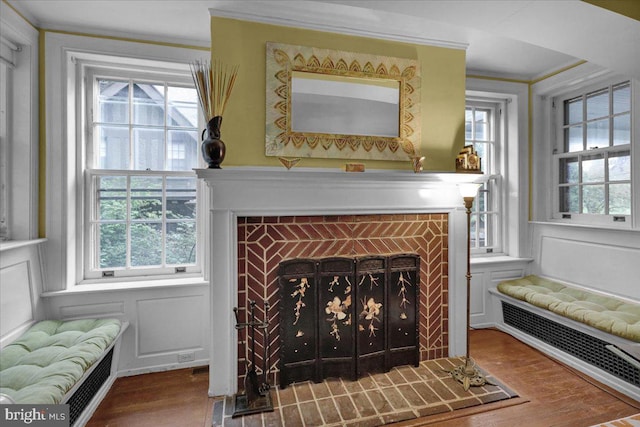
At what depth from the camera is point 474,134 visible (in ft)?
12.0

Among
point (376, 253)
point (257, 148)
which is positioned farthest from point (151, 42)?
point (376, 253)

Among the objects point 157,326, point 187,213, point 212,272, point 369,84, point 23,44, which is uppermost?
point 23,44

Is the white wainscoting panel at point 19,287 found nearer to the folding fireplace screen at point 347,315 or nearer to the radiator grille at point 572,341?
the folding fireplace screen at point 347,315

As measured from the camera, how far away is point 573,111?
3387mm

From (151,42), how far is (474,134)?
10.9 feet

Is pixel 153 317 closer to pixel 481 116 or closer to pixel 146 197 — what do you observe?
pixel 146 197

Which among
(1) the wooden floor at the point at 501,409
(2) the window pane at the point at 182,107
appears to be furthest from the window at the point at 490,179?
(2) the window pane at the point at 182,107

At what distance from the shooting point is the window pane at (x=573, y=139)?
10.9 ft

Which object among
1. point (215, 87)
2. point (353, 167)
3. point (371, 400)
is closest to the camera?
point (371, 400)

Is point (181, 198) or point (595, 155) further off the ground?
point (595, 155)

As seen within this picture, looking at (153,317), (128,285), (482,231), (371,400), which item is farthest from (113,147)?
(482,231)

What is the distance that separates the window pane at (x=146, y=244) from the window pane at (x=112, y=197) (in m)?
0.17

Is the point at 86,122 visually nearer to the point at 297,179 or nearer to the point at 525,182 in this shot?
the point at 297,179

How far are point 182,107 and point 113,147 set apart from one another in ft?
2.21
